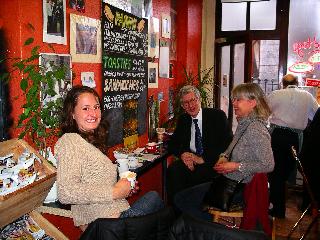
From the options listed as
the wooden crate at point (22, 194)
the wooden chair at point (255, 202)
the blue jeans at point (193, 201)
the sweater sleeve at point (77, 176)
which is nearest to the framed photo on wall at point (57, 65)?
the wooden crate at point (22, 194)

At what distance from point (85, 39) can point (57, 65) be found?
0.45 metres

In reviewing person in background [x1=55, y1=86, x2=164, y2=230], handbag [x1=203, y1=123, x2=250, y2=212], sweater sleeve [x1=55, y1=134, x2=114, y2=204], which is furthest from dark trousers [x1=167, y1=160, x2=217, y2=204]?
sweater sleeve [x1=55, y1=134, x2=114, y2=204]

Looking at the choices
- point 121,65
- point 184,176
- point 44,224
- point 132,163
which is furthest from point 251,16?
point 44,224

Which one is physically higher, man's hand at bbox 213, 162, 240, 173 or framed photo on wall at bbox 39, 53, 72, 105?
framed photo on wall at bbox 39, 53, 72, 105

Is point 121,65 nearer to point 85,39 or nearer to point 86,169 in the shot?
point 85,39

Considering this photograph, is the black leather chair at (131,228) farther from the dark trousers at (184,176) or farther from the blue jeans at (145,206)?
the dark trousers at (184,176)

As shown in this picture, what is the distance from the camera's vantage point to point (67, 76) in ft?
8.38

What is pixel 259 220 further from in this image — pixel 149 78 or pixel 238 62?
pixel 238 62

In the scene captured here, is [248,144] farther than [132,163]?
No

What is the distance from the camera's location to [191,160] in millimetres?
3477

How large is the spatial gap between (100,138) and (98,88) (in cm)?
109

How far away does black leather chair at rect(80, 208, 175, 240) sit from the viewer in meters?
1.47

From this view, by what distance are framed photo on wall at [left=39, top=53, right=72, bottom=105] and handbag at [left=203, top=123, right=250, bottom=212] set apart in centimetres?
123

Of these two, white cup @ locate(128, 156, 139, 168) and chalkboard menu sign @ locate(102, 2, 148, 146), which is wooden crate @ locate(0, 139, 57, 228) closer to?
white cup @ locate(128, 156, 139, 168)
